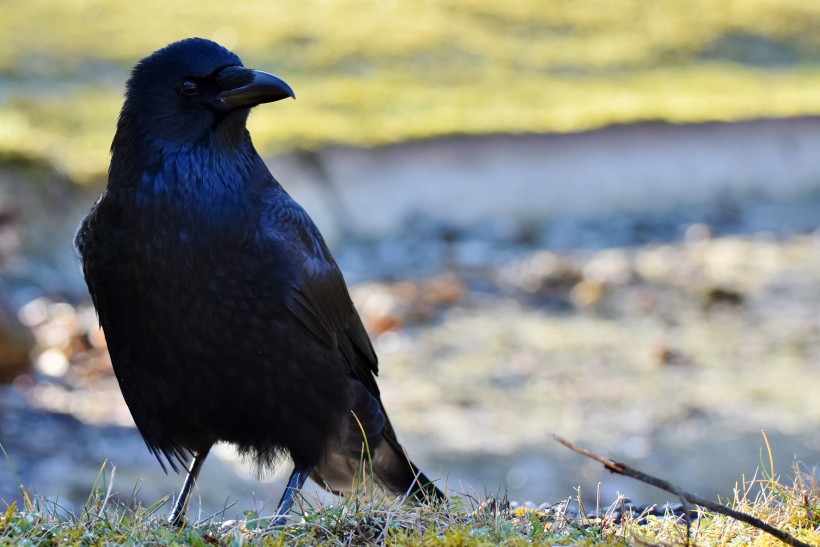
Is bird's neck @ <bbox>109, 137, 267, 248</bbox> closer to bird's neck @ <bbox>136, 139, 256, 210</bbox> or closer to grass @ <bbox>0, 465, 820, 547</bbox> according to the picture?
bird's neck @ <bbox>136, 139, 256, 210</bbox>

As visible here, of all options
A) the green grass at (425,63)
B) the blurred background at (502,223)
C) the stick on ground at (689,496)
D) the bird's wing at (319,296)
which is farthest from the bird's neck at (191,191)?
the green grass at (425,63)

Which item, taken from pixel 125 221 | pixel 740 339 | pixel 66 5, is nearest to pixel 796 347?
pixel 740 339

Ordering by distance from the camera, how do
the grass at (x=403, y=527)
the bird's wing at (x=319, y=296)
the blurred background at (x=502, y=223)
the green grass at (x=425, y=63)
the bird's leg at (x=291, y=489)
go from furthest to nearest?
the green grass at (x=425, y=63), the blurred background at (x=502, y=223), the bird's wing at (x=319, y=296), the bird's leg at (x=291, y=489), the grass at (x=403, y=527)

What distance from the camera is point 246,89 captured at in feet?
14.3

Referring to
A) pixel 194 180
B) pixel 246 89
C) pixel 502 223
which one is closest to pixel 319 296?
pixel 194 180

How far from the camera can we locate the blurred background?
9.07 metres

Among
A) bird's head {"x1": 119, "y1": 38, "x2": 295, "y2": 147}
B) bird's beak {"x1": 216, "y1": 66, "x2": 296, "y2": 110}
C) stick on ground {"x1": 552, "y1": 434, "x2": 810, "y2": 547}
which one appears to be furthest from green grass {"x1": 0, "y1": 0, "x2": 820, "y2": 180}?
stick on ground {"x1": 552, "y1": 434, "x2": 810, "y2": 547}

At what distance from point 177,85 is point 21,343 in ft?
18.2

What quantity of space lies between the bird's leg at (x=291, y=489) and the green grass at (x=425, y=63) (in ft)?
27.9

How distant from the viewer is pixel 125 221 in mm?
4250

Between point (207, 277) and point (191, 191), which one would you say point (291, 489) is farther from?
point (191, 191)

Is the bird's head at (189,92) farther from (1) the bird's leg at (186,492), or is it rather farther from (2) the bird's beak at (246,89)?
(1) the bird's leg at (186,492)

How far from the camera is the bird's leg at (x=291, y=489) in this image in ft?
13.4

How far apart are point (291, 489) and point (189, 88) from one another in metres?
1.51
